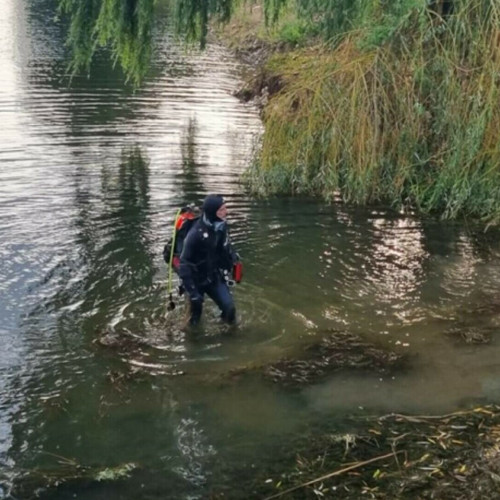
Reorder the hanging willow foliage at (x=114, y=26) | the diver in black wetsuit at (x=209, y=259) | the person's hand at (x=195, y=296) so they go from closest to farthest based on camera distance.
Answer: the diver in black wetsuit at (x=209, y=259)
the person's hand at (x=195, y=296)
the hanging willow foliage at (x=114, y=26)

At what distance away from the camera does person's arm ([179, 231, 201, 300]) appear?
8.80 metres

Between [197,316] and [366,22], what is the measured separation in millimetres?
8016

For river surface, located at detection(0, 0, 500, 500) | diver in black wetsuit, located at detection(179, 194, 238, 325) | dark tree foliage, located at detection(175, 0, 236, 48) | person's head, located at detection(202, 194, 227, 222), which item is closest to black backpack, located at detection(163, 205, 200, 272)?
diver in black wetsuit, located at detection(179, 194, 238, 325)

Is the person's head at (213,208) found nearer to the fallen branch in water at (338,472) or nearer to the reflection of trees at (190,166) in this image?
the fallen branch in water at (338,472)

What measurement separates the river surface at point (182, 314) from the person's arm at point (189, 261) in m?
0.82

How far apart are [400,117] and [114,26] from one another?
21.6 feet

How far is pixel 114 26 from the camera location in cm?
1606

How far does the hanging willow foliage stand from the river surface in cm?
275

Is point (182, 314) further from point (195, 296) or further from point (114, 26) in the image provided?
point (114, 26)

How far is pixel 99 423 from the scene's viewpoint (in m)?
7.45

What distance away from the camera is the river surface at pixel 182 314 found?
723 centimetres

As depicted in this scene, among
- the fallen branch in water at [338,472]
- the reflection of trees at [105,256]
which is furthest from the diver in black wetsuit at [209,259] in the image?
the fallen branch in water at [338,472]

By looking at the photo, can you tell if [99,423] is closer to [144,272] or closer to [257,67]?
[144,272]

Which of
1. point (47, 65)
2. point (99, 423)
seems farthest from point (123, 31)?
point (47, 65)
